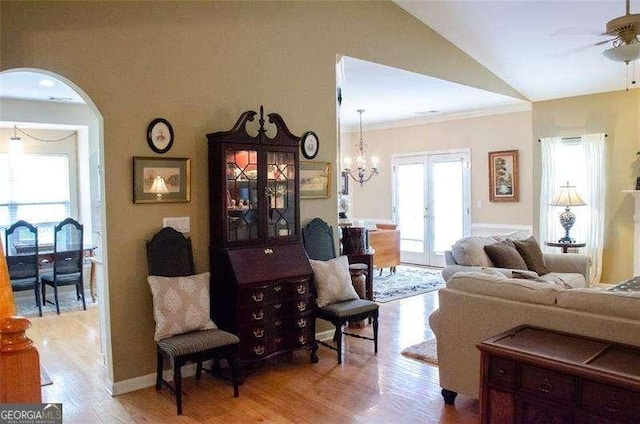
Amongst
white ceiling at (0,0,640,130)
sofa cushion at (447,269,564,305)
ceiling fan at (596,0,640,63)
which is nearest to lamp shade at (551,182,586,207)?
white ceiling at (0,0,640,130)

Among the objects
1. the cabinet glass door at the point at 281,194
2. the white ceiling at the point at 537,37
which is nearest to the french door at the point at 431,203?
the white ceiling at the point at 537,37

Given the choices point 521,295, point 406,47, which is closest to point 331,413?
point 521,295

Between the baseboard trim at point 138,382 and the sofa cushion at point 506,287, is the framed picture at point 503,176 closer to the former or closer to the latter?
the sofa cushion at point 506,287

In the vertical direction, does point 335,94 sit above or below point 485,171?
above

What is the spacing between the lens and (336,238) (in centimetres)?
491

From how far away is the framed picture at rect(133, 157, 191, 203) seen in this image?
3.63 metres

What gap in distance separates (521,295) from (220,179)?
90.3 inches

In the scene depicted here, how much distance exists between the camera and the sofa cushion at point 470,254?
5059mm

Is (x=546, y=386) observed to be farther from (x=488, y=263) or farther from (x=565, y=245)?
(x=565, y=245)

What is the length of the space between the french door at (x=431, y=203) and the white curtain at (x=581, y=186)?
4.63 feet

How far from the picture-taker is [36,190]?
7090 mm

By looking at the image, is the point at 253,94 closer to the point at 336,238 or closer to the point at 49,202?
the point at 336,238

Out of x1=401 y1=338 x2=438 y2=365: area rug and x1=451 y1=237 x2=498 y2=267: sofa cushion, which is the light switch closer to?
x1=401 y1=338 x2=438 y2=365: area rug

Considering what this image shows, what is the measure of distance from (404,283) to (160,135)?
4.70 m
